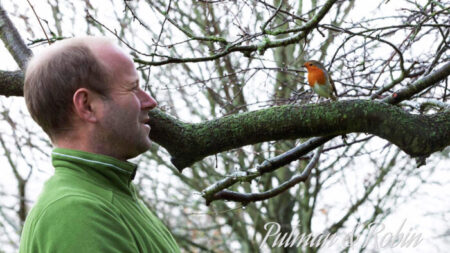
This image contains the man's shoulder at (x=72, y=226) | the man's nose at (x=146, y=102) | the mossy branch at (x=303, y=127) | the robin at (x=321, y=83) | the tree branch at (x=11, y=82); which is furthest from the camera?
the robin at (x=321, y=83)

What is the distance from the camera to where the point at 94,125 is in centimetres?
155

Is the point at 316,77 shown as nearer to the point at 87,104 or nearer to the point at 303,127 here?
the point at 303,127

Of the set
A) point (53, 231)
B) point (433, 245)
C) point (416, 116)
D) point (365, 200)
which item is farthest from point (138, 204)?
point (433, 245)

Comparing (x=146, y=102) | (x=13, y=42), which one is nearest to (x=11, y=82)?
(x=13, y=42)

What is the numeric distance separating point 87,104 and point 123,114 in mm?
109

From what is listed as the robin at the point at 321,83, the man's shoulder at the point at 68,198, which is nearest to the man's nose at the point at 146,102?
the man's shoulder at the point at 68,198

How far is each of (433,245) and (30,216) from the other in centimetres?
970

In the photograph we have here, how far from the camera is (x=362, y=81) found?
4.53m

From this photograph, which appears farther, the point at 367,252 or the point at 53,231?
the point at 367,252

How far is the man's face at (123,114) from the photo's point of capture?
5.15 ft

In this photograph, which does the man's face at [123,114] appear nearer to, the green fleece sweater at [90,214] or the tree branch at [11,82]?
the green fleece sweater at [90,214]

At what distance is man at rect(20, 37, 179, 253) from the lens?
147 centimetres

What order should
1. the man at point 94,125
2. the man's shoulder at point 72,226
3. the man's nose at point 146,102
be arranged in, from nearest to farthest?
the man's shoulder at point 72,226 → the man at point 94,125 → the man's nose at point 146,102

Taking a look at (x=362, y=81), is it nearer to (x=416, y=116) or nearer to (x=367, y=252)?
(x=416, y=116)
